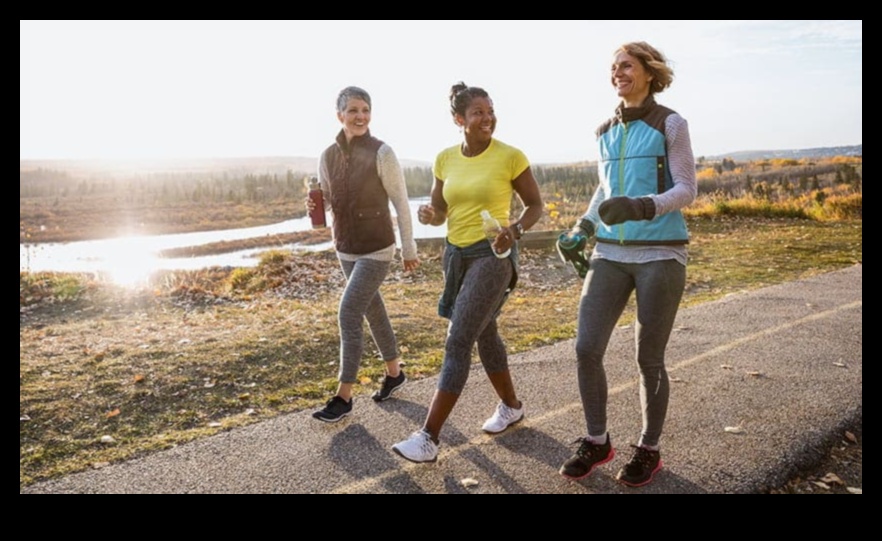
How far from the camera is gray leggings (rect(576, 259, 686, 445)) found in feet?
12.0

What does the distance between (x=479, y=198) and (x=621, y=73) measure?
1089mm

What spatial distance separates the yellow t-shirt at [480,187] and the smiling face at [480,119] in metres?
0.10

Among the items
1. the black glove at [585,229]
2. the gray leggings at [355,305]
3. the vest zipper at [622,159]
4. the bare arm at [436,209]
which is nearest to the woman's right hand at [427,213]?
the bare arm at [436,209]

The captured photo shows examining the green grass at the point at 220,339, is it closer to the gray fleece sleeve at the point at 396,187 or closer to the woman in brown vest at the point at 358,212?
the woman in brown vest at the point at 358,212

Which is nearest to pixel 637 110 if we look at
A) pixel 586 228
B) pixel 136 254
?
pixel 586 228

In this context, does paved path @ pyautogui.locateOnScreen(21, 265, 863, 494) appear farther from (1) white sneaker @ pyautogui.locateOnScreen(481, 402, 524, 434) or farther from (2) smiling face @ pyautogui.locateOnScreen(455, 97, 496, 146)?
(2) smiling face @ pyautogui.locateOnScreen(455, 97, 496, 146)

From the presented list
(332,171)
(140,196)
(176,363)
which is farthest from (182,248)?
(140,196)

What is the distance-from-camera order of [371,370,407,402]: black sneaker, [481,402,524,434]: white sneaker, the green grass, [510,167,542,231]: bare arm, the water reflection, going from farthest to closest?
the water reflection → [371,370,407,402]: black sneaker → the green grass → [481,402,524,434]: white sneaker → [510,167,542,231]: bare arm

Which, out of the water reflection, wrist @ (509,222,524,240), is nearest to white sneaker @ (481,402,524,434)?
wrist @ (509,222,524,240)

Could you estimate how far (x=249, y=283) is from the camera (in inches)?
602

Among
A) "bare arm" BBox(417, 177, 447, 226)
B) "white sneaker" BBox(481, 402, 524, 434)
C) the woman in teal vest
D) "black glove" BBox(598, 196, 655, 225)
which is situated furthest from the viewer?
"white sneaker" BBox(481, 402, 524, 434)

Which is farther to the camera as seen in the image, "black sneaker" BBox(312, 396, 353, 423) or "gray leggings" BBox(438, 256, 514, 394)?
"black sneaker" BBox(312, 396, 353, 423)

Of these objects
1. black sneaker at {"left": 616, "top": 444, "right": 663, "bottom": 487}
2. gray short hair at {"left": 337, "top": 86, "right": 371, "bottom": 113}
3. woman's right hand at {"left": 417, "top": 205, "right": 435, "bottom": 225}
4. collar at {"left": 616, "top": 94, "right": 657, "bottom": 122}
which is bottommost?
black sneaker at {"left": 616, "top": 444, "right": 663, "bottom": 487}

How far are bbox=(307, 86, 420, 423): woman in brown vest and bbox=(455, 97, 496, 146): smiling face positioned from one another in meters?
0.83
